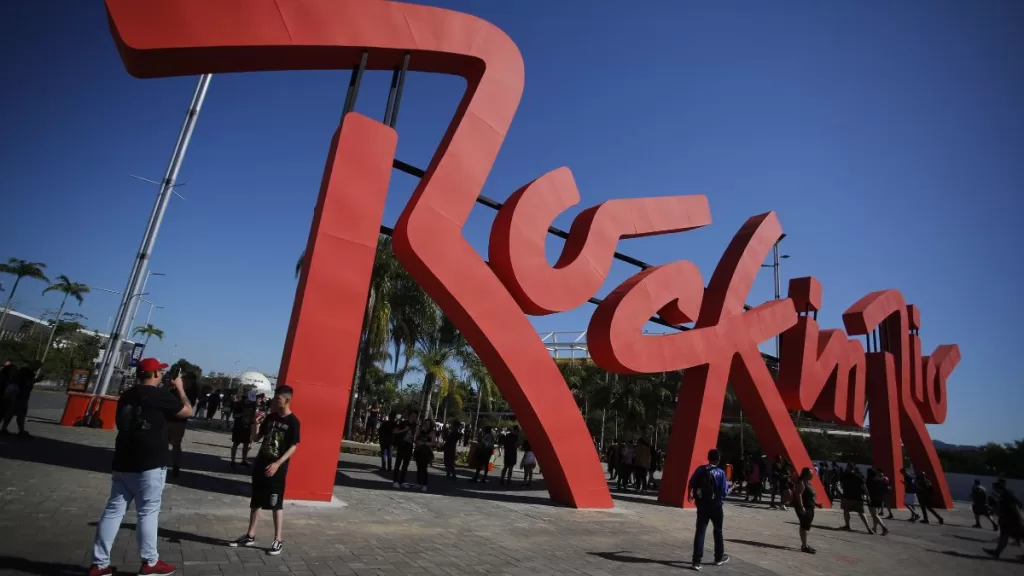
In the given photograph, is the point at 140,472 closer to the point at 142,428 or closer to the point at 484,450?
the point at 142,428

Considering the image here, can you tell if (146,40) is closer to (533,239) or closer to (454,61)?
(454,61)

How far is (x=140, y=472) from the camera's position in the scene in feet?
13.1

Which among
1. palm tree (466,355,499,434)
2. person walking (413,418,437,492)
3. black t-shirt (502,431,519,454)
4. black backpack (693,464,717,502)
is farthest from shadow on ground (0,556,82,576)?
palm tree (466,355,499,434)

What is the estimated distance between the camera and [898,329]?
19.6 metres

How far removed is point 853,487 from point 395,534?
10.3 metres

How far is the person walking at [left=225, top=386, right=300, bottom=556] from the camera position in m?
4.96

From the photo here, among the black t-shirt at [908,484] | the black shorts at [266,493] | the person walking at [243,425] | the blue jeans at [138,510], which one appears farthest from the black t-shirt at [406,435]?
the black t-shirt at [908,484]

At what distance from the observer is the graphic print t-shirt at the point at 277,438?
512cm

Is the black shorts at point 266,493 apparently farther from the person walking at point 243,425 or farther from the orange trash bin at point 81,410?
the orange trash bin at point 81,410

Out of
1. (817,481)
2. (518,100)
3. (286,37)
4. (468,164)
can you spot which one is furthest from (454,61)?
(817,481)

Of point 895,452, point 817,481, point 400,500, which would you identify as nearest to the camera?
point 400,500

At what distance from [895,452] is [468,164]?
18140mm

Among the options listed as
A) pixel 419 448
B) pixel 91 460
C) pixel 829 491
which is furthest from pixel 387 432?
pixel 829 491

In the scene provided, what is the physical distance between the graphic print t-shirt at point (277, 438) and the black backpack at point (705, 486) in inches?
193
